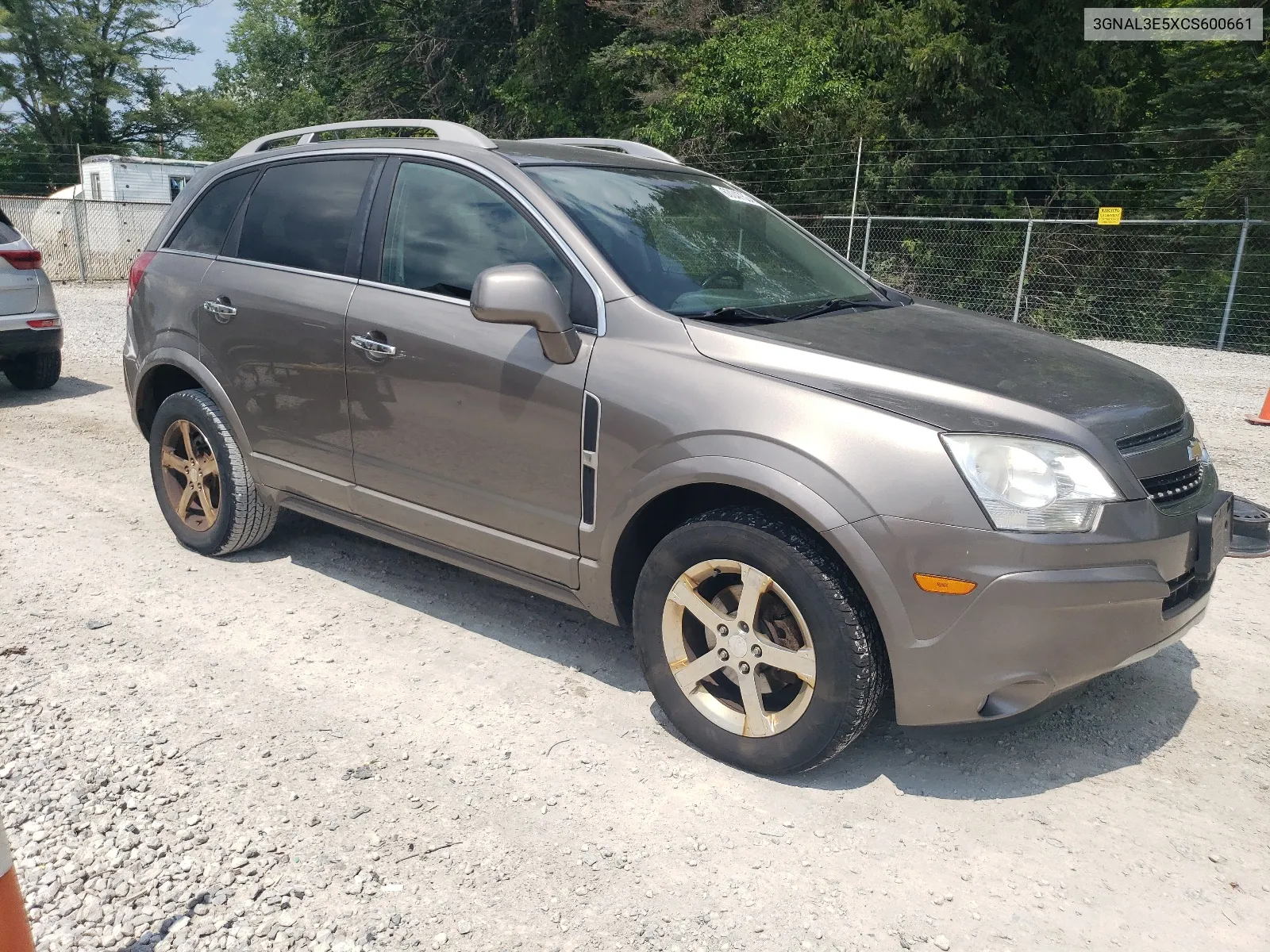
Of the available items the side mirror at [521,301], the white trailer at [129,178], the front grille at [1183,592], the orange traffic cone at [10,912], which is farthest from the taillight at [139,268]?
the white trailer at [129,178]

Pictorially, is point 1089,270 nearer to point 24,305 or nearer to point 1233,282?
point 1233,282

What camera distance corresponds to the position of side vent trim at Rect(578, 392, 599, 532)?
3279 millimetres

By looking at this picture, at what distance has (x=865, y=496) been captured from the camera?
2.75 meters

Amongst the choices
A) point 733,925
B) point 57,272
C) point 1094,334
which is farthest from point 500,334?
point 57,272

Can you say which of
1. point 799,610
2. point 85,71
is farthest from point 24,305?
point 85,71

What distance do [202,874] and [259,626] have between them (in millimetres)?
1651

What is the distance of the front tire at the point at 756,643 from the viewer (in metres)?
2.86

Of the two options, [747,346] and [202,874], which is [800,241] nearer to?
[747,346]

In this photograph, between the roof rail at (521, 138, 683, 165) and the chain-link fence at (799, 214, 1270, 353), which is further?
the chain-link fence at (799, 214, 1270, 353)

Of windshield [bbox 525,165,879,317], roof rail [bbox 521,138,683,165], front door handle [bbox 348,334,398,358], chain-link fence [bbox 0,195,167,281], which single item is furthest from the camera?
chain-link fence [bbox 0,195,167,281]

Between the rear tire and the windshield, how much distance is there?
6.96 m

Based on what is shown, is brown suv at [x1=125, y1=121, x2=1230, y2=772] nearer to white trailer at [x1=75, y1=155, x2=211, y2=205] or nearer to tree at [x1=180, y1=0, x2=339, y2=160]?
white trailer at [x1=75, y1=155, x2=211, y2=205]

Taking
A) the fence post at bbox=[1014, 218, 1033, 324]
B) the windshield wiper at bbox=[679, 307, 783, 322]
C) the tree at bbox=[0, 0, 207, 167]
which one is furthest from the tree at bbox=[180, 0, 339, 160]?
the windshield wiper at bbox=[679, 307, 783, 322]

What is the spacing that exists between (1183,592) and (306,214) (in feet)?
11.9
